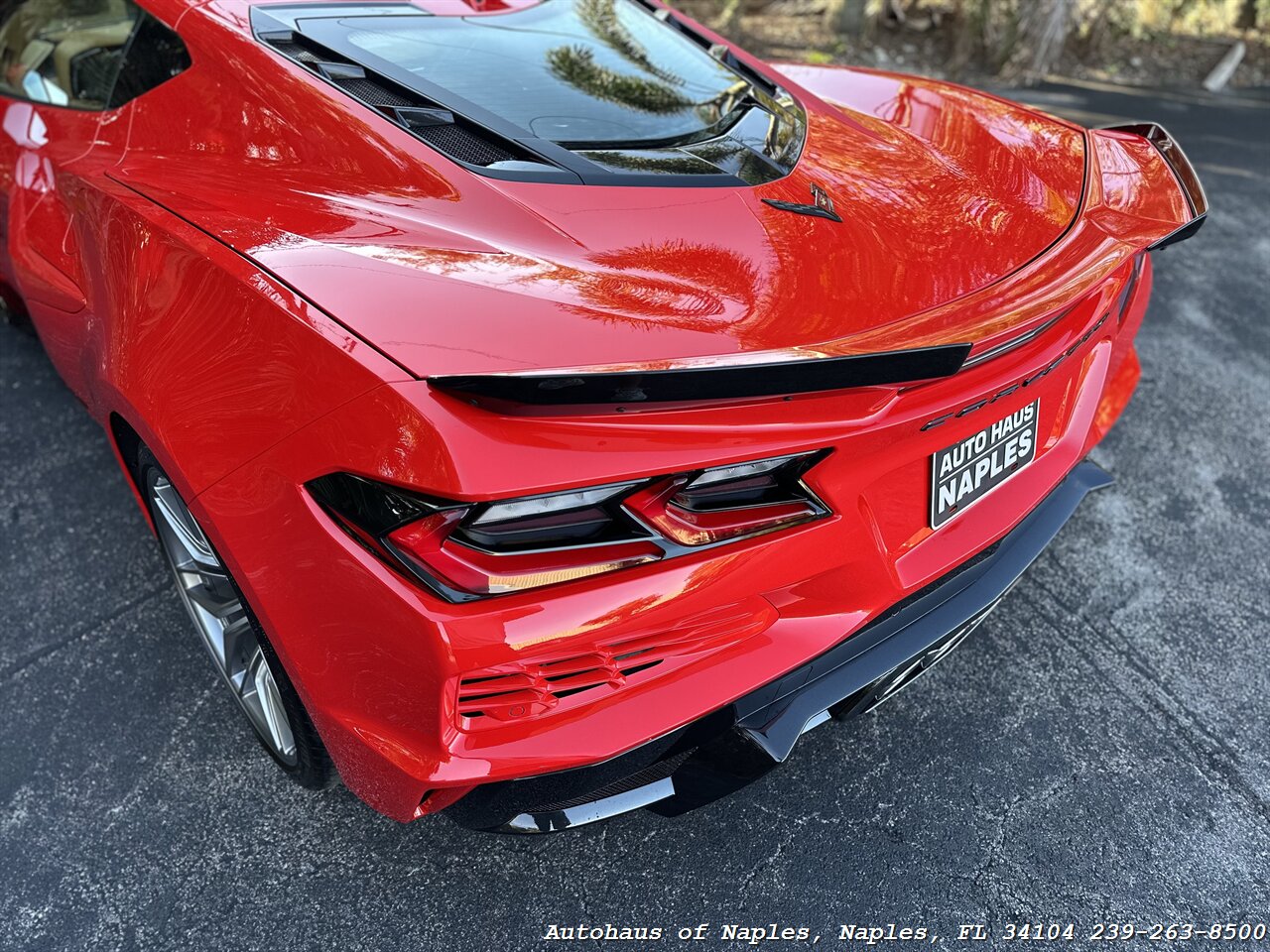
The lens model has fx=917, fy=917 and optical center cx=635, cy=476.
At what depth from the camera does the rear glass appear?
Result: 188 cm

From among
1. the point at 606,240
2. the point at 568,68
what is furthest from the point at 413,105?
the point at 606,240

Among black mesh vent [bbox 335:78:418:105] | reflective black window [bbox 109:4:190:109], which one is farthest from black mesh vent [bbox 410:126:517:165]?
reflective black window [bbox 109:4:190:109]

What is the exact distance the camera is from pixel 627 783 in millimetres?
1357

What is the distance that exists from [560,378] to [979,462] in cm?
78

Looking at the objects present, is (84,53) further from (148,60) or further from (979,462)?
(979,462)

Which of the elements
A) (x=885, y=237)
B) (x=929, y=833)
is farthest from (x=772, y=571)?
(x=929, y=833)

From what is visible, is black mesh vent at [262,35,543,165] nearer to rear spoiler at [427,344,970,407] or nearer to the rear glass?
the rear glass

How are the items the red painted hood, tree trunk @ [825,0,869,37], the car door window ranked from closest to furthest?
1. the red painted hood
2. the car door window
3. tree trunk @ [825,0,869,37]

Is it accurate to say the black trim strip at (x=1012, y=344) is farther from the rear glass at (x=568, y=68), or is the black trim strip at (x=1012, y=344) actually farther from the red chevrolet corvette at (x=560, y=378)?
the rear glass at (x=568, y=68)

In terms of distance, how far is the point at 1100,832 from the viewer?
5.82ft

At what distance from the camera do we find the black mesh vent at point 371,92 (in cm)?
176

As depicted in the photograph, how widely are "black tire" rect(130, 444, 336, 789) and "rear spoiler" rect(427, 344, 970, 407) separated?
59 centimetres

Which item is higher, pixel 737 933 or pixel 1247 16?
pixel 1247 16

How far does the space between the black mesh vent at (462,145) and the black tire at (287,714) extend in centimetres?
77
